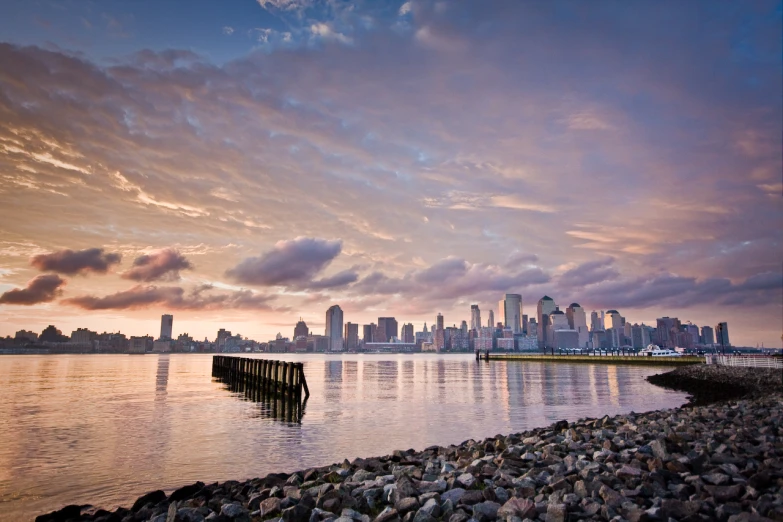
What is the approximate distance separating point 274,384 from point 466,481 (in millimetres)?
39350

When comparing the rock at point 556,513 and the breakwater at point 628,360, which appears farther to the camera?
the breakwater at point 628,360

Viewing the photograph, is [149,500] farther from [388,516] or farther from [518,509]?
[518,509]

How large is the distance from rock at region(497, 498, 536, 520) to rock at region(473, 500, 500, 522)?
0.43 feet

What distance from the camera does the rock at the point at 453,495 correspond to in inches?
355

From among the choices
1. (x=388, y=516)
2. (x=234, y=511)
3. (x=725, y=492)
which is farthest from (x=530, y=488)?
(x=234, y=511)

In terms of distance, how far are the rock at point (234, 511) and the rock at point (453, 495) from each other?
3585 millimetres

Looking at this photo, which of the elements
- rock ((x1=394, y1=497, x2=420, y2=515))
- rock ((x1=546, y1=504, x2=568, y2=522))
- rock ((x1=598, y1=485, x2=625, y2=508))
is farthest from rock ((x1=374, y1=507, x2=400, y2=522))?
rock ((x1=598, y1=485, x2=625, y2=508))

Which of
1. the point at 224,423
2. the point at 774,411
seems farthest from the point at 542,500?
the point at 224,423

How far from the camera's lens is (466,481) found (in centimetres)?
1010

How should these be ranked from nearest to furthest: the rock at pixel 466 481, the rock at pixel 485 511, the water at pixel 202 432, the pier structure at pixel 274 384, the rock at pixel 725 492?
the rock at pixel 485 511 < the rock at pixel 725 492 < the rock at pixel 466 481 < the water at pixel 202 432 < the pier structure at pixel 274 384

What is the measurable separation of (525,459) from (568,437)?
3790 millimetres

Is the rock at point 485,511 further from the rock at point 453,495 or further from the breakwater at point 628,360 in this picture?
the breakwater at point 628,360

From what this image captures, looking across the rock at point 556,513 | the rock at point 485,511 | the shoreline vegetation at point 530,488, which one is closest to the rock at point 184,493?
the shoreline vegetation at point 530,488

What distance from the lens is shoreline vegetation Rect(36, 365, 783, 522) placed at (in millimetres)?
8148
